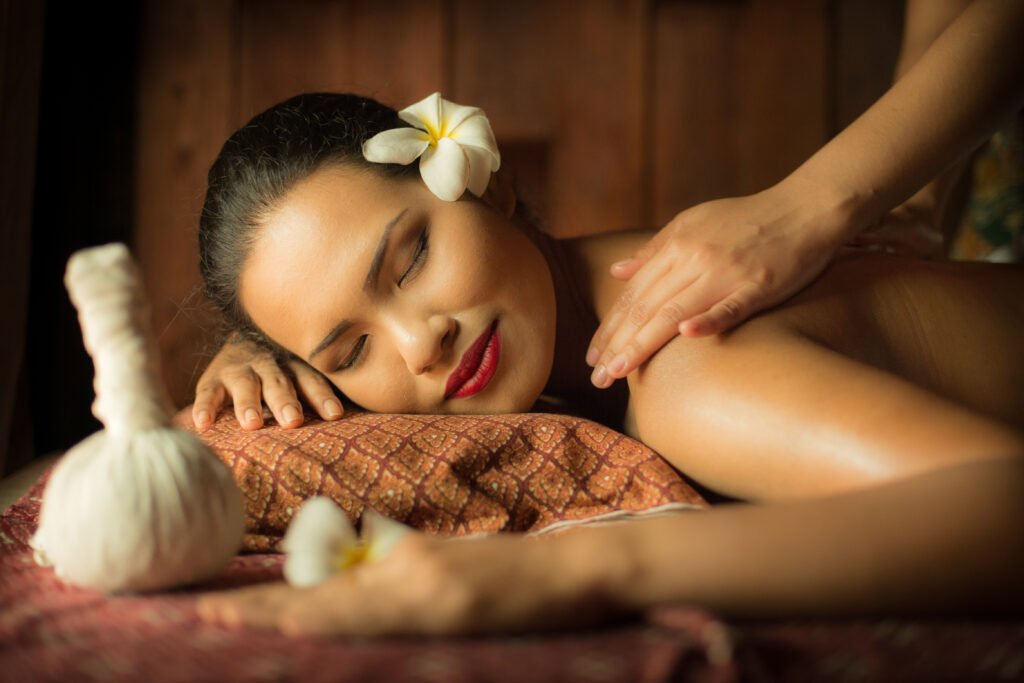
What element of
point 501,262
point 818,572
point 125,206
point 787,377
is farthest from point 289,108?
point 125,206

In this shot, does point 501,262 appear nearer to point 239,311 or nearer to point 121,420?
point 239,311

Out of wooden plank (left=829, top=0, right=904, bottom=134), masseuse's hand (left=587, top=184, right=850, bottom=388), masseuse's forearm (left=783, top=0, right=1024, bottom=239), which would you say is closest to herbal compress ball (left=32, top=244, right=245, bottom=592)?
masseuse's hand (left=587, top=184, right=850, bottom=388)

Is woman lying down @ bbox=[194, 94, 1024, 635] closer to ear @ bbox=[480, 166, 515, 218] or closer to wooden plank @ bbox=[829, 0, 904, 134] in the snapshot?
ear @ bbox=[480, 166, 515, 218]

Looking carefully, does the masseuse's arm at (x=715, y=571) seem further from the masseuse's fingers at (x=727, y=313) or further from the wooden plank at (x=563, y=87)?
the wooden plank at (x=563, y=87)

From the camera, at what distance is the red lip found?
44.3 inches

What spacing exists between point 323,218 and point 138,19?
67.7 inches

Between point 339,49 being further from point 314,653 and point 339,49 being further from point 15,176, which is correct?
point 314,653

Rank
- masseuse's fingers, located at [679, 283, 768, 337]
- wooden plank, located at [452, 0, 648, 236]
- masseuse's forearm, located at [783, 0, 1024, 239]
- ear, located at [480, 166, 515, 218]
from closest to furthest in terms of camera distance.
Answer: masseuse's fingers, located at [679, 283, 768, 337], masseuse's forearm, located at [783, 0, 1024, 239], ear, located at [480, 166, 515, 218], wooden plank, located at [452, 0, 648, 236]

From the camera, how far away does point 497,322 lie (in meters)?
1.14

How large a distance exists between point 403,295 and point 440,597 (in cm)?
55

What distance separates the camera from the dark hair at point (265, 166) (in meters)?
1.21

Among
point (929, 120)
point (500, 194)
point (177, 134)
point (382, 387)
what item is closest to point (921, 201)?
point (929, 120)

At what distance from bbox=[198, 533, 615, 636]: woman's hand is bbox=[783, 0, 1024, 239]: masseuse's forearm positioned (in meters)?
0.62

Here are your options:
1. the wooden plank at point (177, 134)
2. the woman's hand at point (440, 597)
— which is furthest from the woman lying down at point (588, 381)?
the wooden plank at point (177, 134)
